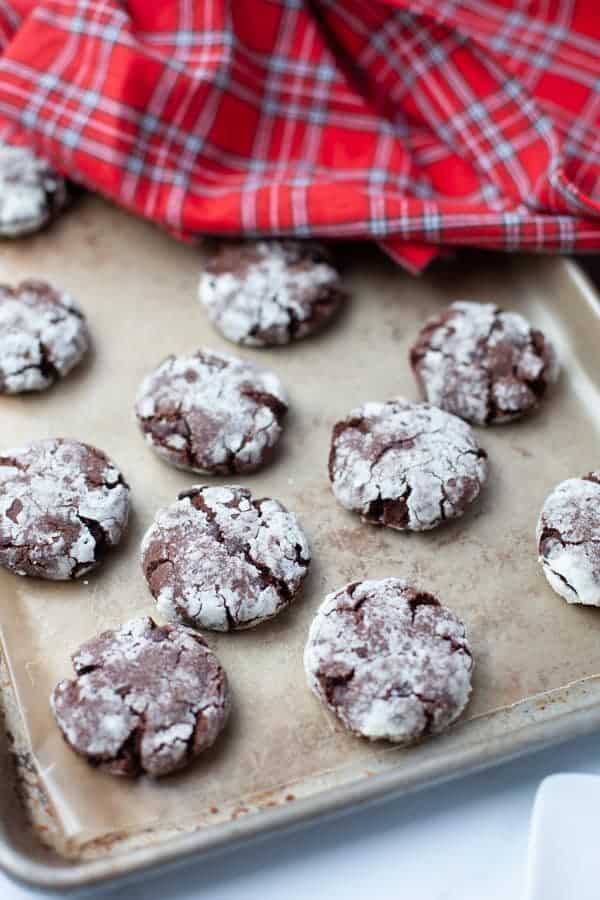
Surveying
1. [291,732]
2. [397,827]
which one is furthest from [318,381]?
[397,827]

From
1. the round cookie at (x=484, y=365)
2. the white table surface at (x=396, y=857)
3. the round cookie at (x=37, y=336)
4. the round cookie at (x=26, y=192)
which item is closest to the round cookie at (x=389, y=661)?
the white table surface at (x=396, y=857)

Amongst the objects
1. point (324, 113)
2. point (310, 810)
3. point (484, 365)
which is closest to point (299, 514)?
point (484, 365)

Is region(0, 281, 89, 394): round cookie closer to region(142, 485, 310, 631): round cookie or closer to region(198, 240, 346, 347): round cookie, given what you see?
region(198, 240, 346, 347): round cookie

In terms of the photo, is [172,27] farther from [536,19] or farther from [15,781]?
[15,781]

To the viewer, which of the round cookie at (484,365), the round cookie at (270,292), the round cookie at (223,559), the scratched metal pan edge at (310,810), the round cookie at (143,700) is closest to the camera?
the scratched metal pan edge at (310,810)

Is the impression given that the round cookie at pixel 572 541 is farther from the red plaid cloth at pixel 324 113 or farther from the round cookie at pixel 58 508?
the round cookie at pixel 58 508

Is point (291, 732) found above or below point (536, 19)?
below
